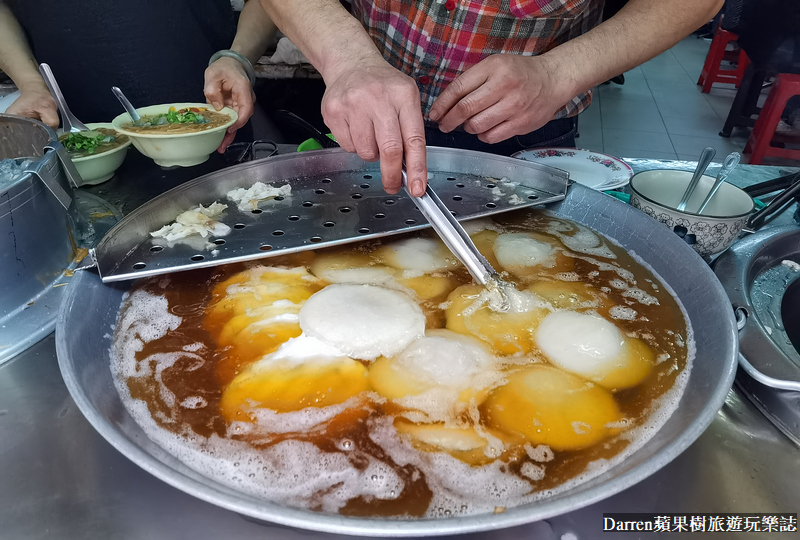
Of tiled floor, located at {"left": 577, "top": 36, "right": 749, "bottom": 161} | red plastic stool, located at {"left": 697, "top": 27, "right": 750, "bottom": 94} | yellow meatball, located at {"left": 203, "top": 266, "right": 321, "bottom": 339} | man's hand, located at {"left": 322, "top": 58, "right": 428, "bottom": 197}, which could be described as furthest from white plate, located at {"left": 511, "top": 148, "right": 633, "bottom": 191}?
red plastic stool, located at {"left": 697, "top": 27, "right": 750, "bottom": 94}

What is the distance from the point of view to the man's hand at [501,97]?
54.3 inches

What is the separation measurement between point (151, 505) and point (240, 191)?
0.98m

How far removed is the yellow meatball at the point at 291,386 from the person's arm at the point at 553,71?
847 millimetres

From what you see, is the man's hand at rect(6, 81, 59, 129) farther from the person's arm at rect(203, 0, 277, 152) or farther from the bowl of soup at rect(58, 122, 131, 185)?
the person's arm at rect(203, 0, 277, 152)

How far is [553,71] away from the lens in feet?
4.99

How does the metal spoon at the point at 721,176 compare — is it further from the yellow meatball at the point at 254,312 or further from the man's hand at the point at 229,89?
the man's hand at the point at 229,89

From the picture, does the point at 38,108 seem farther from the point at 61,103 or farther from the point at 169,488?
the point at 169,488

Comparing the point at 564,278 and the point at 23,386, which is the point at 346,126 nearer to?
the point at 564,278

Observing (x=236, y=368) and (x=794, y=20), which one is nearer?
(x=236, y=368)

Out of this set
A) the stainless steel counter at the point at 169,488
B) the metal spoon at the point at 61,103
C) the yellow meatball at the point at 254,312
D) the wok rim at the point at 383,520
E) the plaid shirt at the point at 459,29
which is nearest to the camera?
the wok rim at the point at 383,520

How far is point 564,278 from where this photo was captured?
135 centimetres

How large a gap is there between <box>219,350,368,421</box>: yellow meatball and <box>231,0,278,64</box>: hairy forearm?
182 centimetres

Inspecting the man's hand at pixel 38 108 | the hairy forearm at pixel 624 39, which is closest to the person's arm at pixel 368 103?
the hairy forearm at pixel 624 39

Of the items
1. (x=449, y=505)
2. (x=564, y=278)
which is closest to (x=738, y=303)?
(x=564, y=278)
